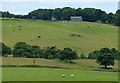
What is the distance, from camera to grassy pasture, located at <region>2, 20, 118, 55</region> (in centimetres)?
12988

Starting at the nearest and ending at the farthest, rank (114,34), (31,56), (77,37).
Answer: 1. (31,56)
2. (77,37)
3. (114,34)

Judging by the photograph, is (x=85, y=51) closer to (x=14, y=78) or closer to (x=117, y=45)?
(x=117, y=45)

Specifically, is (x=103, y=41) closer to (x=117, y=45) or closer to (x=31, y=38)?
(x=117, y=45)

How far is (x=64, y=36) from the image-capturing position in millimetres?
150875

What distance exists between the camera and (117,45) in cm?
13412

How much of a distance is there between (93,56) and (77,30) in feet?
238

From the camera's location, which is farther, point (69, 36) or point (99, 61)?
point (69, 36)

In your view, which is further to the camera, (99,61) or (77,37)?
(77,37)

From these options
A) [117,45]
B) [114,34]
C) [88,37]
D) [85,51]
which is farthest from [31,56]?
[114,34]

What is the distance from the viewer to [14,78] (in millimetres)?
53531

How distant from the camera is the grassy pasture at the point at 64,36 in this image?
12988 centimetres

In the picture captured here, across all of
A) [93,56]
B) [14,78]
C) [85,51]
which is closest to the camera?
[14,78]

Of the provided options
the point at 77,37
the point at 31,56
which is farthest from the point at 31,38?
the point at 31,56

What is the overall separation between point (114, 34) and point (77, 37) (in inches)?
1056
